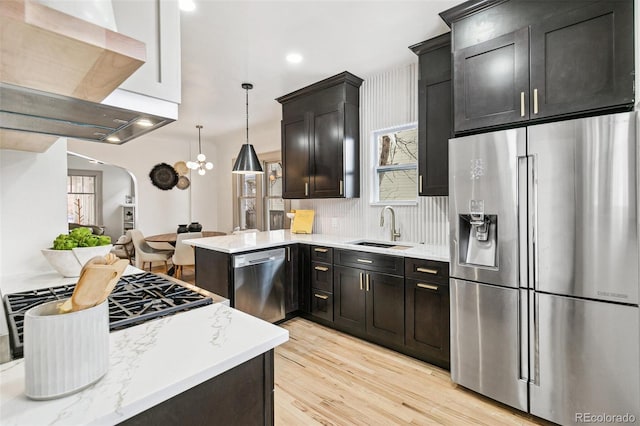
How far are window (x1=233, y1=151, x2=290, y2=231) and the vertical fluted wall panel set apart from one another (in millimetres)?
1585

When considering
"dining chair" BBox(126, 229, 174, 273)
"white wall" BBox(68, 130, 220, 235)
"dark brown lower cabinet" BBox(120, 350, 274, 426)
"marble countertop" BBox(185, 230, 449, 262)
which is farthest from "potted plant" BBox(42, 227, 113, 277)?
"white wall" BBox(68, 130, 220, 235)

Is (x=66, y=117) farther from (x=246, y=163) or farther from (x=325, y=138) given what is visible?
(x=325, y=138)

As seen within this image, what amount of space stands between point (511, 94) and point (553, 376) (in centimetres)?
172

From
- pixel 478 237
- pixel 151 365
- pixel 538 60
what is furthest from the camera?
pixel 478 237

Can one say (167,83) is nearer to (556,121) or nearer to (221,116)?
(556,121)

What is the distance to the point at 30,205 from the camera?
168 centimetres

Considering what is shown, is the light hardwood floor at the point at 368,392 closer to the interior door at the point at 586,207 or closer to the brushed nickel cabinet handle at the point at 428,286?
the brushed nickel cabinet handle at the point at 428,286

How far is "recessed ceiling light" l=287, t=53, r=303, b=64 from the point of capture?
285 cm

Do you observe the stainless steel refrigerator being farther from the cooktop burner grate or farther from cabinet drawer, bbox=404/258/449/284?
the cooktop burner grate

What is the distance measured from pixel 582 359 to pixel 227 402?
1892 mm

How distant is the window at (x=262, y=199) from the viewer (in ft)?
17.5

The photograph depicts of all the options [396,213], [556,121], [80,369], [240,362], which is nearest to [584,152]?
[556,121]

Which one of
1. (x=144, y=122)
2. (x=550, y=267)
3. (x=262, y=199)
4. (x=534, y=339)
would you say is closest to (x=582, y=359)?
(x=534, y=339)

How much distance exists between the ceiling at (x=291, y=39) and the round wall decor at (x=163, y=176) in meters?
2.82
